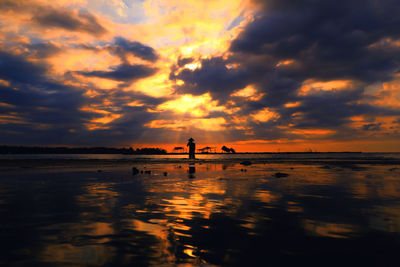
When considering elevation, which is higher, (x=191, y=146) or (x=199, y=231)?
(x=191, y=146)

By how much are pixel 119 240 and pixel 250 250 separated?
4811 millimetres

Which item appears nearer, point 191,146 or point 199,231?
point 199,231

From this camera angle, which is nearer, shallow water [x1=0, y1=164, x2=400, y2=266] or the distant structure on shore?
shallow water [x1=0, y1=164, x2=400, y2=266]

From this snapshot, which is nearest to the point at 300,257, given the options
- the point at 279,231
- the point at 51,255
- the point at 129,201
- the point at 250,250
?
the point at 250,250

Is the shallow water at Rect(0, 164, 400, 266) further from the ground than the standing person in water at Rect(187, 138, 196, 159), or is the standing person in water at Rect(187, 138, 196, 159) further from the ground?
the standing person in water at Rect(187, 138, 196, 159)

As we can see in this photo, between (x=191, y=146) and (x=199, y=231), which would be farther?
(x=191, y=146)

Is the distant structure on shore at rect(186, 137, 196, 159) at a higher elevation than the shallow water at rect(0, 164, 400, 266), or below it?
higher

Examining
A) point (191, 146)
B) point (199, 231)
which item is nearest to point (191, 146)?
point (191, 146)

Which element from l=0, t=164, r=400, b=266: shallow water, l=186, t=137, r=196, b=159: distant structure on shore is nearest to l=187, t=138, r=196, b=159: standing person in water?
l=186, t=137, r=196, b=159: distant structure on shore

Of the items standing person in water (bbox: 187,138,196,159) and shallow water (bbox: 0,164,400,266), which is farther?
standing person in water (bbox: 187,138,196,159)

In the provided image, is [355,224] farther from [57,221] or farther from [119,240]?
[57,221]

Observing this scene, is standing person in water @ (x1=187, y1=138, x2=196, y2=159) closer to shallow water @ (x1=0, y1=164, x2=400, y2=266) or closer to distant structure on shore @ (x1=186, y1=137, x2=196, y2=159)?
distant structure on shore @ (x1=186, y1=137, x2=196, y2=159)

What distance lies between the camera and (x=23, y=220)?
41.3 ft

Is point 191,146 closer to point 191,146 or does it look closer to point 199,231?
point 191,146
